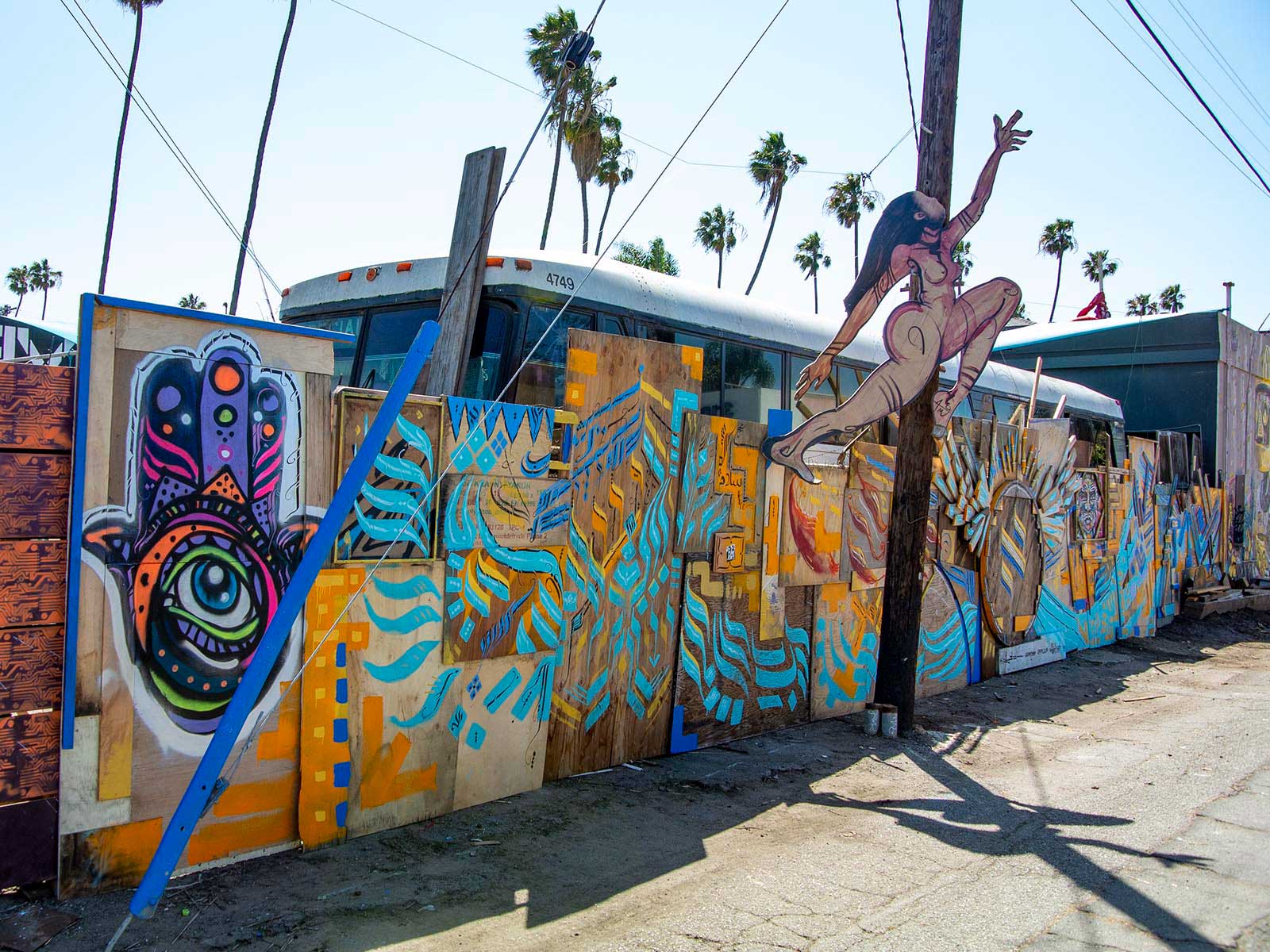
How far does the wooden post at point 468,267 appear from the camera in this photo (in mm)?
6617

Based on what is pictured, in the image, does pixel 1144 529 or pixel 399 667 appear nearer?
pixel 399 667

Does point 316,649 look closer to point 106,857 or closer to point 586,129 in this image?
point 106,857

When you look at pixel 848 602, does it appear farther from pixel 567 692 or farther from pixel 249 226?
pixel 249 226

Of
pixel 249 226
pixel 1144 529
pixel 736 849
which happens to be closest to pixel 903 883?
pixel 736 849

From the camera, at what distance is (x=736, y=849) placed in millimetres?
5230

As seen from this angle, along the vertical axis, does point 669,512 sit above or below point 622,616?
above

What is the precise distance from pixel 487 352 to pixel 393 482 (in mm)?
2006

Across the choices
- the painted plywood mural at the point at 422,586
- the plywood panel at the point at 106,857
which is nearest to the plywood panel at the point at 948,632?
the painted plywood mural at the point at 422,586

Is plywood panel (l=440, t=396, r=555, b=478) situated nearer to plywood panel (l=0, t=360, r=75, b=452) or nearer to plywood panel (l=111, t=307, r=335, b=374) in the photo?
plywood panel (l=111, t=307, r=335, b=374)

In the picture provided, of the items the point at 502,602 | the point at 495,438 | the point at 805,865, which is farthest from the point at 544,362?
the point at 805,865

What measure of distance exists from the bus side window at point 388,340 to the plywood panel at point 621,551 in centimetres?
168

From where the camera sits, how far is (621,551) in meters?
6.48

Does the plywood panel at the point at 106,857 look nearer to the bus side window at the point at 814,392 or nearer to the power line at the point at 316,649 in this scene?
the power line at the point at 316,649

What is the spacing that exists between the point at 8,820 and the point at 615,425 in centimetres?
398
